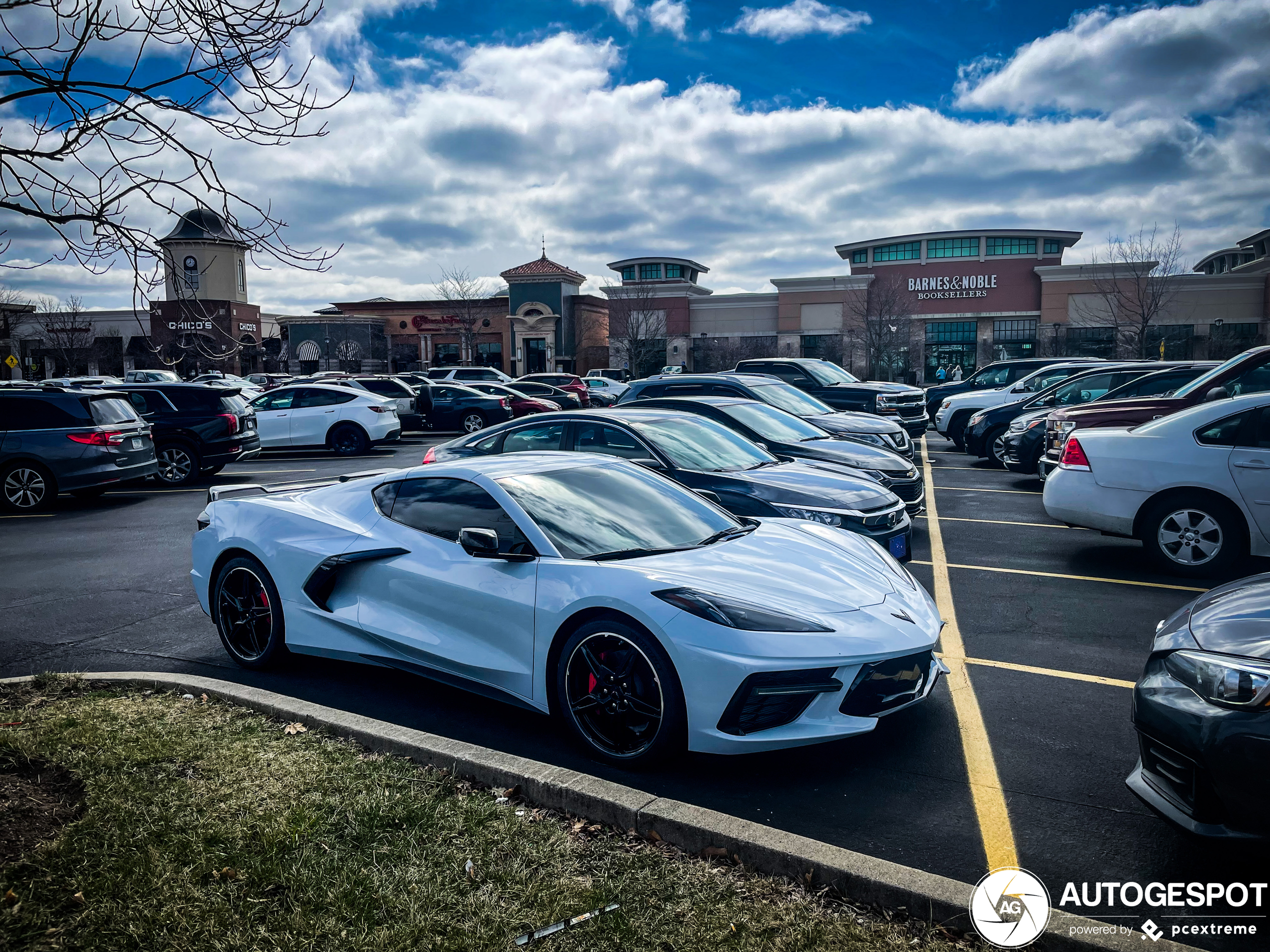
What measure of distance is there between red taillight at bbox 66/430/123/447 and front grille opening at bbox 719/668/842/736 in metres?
11.5

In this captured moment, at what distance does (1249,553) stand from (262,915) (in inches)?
304

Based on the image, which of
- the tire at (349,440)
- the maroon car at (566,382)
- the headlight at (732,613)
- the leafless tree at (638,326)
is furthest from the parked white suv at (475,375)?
the headlight at (732,613)

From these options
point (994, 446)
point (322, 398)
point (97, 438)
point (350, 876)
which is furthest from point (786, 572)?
point (322, 398)

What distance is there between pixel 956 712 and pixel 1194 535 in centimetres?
428

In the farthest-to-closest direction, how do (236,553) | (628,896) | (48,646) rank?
(48,646), (236,553), (628,896)

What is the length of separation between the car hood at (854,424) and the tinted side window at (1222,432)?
4.78 metres

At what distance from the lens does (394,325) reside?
64.4 meters

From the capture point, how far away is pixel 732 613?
3.84 meters

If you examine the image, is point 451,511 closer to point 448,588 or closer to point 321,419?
point 448,588

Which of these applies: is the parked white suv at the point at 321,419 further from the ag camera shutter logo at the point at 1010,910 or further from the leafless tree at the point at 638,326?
the leafless tree at the point at 638,326

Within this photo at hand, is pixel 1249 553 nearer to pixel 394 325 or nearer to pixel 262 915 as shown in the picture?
pixel 262 915

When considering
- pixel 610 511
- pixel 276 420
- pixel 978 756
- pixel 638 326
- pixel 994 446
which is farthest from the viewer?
pixel 638 326

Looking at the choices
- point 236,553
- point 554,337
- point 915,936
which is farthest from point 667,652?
point 554,337

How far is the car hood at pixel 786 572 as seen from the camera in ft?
13.3
